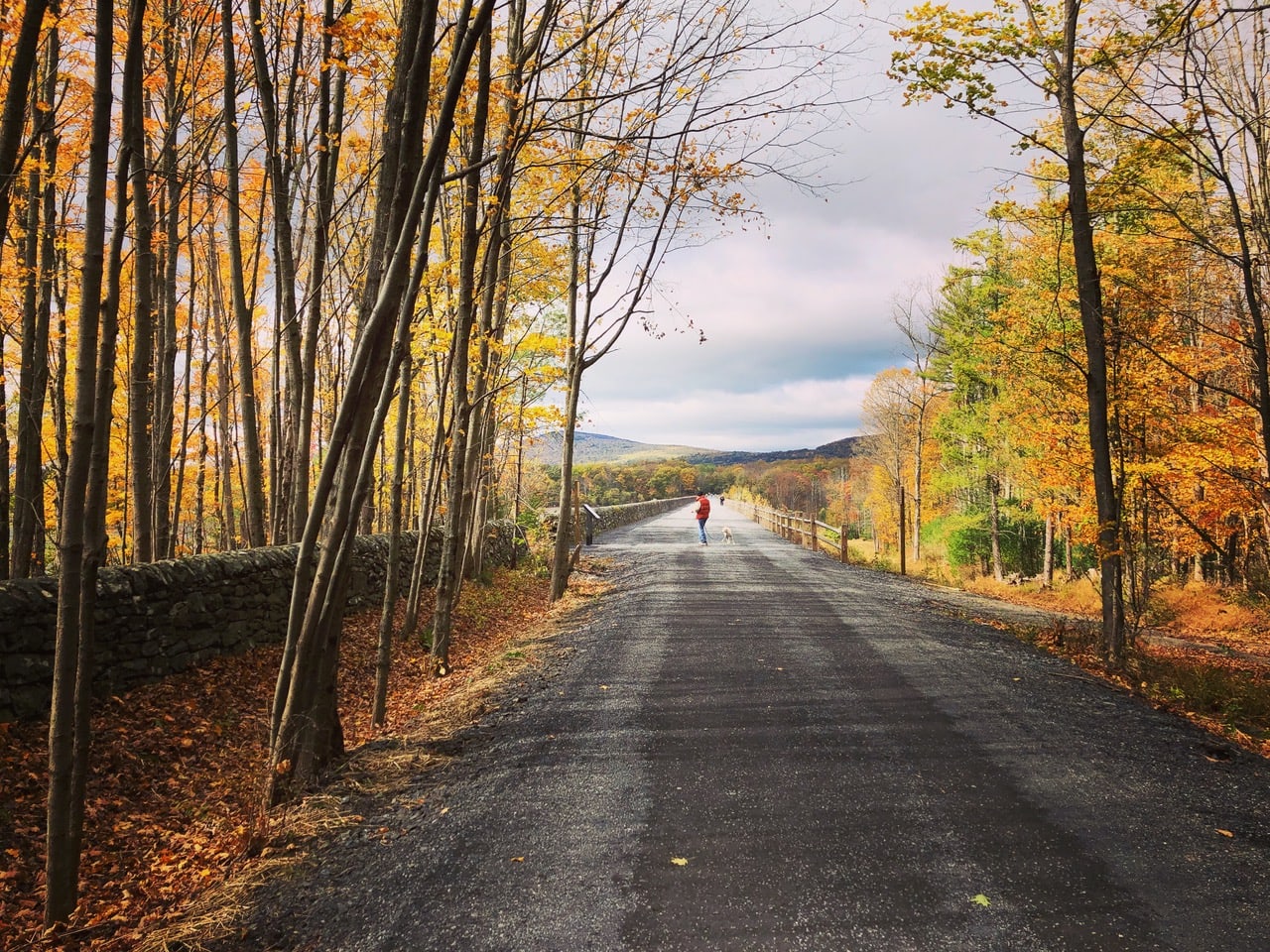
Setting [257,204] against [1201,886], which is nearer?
[1201,886]

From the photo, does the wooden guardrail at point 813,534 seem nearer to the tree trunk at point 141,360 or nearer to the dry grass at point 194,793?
the dry grass at point 194,793

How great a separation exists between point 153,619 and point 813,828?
6.08 meters

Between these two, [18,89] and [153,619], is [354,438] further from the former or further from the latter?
[153,619]

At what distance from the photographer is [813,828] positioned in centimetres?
327

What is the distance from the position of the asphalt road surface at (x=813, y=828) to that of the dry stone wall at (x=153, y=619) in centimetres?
332

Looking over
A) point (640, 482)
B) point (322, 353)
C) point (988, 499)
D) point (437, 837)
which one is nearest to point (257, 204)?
point (322, 353)

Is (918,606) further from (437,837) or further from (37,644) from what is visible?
(37,644)

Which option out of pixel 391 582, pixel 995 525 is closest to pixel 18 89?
pixel 391 582

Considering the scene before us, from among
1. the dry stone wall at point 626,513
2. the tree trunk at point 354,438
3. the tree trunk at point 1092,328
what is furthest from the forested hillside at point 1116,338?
the dry stone wall at point 626,513

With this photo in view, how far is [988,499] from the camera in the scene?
23984 millimetres

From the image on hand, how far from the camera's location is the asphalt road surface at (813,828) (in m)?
2.59

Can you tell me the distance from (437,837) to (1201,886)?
3385 mm

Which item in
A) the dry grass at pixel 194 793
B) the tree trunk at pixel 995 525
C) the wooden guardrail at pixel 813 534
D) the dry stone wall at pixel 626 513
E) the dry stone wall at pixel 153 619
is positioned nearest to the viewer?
the dry grass at pixel 194 793

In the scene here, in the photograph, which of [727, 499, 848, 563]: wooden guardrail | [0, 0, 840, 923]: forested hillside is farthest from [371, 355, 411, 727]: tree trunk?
[727, 499, 848, 563]: wooden guardrail
